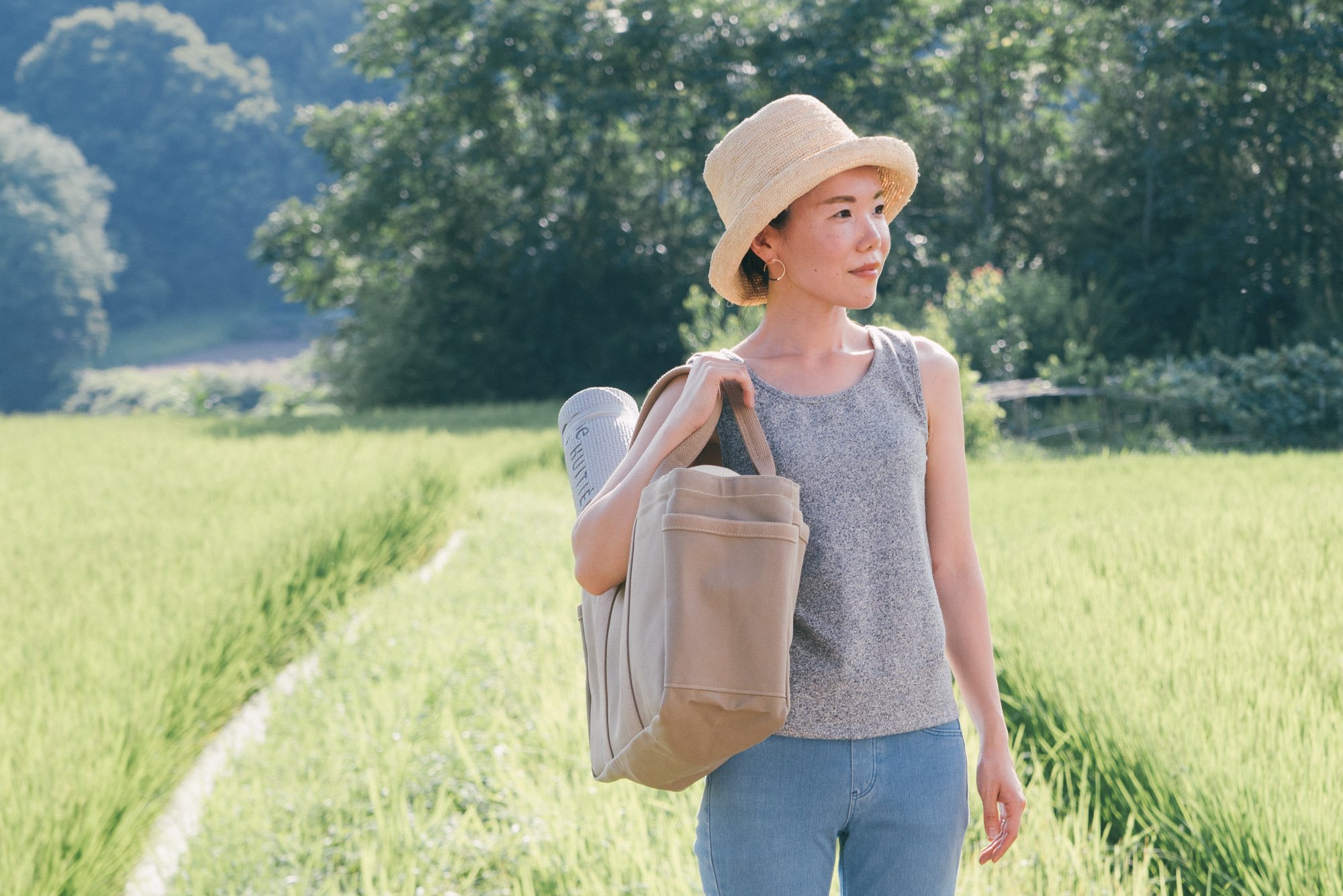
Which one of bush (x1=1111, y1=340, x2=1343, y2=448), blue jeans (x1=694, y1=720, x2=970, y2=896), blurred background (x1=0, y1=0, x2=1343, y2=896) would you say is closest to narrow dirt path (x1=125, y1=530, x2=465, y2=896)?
blurred background (x1=0, y1=0, x2=1343, y2=896)

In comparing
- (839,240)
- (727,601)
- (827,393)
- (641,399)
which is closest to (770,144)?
(839,240)

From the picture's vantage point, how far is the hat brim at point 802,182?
132 centimetres

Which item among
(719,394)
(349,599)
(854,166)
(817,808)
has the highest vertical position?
(854,166)

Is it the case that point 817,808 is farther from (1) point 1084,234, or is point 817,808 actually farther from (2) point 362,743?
(1) point 1084,234

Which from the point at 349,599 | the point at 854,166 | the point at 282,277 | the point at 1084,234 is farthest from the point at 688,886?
the point at 282,277

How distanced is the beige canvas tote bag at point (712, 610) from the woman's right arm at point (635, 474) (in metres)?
0.09

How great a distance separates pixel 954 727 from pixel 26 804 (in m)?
2.24

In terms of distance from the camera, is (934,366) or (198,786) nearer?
(934,366)

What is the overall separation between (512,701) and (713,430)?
2.54m

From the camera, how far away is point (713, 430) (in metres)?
1.29

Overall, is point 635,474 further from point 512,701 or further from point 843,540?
point 512,701

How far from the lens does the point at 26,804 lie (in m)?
2.56

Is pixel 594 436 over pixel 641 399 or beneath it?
over

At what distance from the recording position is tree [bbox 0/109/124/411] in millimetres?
47812
